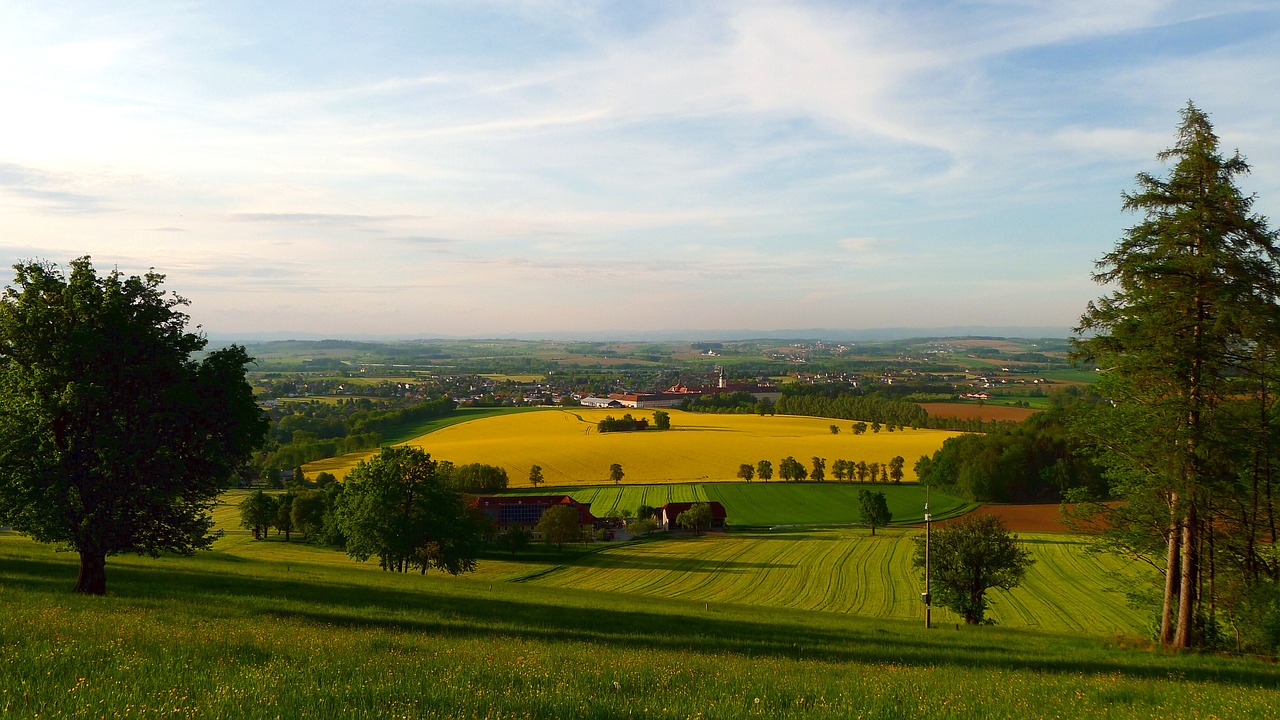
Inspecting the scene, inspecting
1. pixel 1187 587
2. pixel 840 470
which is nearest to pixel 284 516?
pixel 1187 587

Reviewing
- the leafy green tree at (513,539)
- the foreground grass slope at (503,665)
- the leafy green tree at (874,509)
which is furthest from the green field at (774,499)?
the foreground grass slope at (503,665)

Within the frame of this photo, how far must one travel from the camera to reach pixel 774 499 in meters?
Answer: 85.7

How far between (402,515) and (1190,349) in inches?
1668

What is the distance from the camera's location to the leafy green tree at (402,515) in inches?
1764

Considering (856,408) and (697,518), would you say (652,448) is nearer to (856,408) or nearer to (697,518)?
(697,518)

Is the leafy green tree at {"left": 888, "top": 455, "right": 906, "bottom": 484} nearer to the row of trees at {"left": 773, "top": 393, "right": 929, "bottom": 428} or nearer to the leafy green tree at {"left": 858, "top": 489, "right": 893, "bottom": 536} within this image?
the leafy green tree at {"left": 858, "top": 489, "right": 893, "bottom": 536}

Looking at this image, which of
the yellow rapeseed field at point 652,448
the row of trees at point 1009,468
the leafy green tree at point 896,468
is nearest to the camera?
the row of trees at point 1009,468

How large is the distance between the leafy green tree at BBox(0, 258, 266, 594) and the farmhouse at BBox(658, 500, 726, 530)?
2329 inches

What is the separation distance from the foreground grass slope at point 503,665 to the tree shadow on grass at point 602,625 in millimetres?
114

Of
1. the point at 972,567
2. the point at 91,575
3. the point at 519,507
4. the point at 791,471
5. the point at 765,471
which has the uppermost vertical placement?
the point at 91,575

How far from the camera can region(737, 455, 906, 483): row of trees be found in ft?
314

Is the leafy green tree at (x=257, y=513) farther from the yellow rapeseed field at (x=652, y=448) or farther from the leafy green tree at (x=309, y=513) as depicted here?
the yellow rapeseed field at (x=652, y=448)

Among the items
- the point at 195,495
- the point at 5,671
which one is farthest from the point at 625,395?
the point at 5,671

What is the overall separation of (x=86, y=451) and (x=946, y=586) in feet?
118
